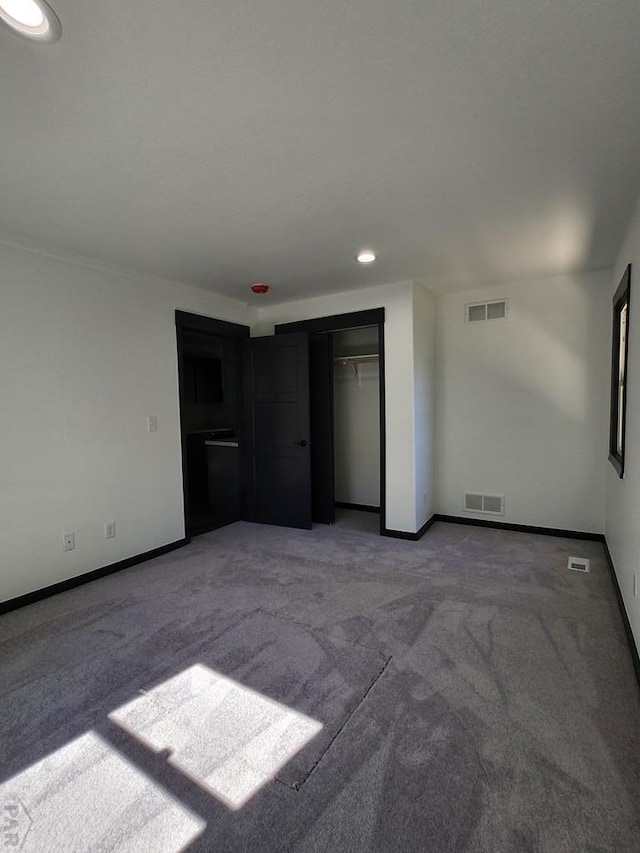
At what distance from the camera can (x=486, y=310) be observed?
4285mm

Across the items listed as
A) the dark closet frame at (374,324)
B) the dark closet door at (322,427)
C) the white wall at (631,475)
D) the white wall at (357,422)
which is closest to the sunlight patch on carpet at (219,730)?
the white wall at (631,475)

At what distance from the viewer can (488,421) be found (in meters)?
4.35

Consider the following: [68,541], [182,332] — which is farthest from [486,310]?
[68,541]

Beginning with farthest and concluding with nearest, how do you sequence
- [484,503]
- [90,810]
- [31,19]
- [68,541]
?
1. [484,503]
2. [68,541]
3. [90,810]
4. [31,19]

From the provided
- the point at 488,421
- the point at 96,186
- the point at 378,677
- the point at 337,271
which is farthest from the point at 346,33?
the point at 488,421

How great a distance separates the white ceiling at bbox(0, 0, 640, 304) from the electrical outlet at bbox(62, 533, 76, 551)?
2.08 metres

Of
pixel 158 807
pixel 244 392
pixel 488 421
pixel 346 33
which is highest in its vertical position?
pixel 346 33

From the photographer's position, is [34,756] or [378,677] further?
[378,677]

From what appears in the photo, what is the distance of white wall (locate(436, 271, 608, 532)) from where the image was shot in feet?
12.7

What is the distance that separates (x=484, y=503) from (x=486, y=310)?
1.98m

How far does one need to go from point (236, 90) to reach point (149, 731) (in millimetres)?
2521

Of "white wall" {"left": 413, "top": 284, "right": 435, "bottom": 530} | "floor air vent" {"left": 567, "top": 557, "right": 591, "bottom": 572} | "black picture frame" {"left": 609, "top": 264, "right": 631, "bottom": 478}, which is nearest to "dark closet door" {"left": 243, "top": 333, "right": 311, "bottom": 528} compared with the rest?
"white wall" {"left": 413, "top": 284, "right": 435, "bottom": 530}

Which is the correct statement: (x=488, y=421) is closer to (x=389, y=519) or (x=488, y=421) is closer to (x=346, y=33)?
(x=389, y=519)

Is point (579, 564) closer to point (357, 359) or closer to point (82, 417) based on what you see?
point (357, 359)
